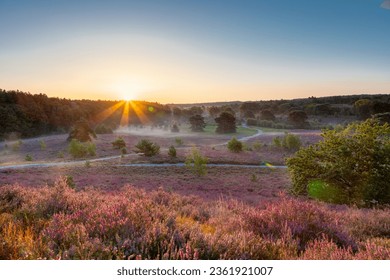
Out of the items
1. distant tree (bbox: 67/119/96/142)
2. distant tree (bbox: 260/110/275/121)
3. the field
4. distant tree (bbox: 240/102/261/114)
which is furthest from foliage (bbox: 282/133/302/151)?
distant tree (bbox: 240/102/261/114)

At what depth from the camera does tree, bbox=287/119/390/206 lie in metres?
14.8

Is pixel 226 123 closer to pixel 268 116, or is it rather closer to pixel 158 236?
pixel 268 116

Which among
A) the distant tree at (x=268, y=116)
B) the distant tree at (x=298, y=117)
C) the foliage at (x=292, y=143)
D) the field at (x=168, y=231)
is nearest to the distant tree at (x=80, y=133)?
the foliage at (x=292, y=143)

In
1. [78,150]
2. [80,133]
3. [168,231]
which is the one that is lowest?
[78,150]

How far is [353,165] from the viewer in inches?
602

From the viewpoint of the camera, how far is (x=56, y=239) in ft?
12.3

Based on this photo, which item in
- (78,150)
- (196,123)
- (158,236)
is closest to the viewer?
(158,236)

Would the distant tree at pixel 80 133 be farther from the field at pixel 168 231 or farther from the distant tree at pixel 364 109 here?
the distant tree at pixel 364 109

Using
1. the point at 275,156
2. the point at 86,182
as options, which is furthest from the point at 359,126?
the point at 275,156

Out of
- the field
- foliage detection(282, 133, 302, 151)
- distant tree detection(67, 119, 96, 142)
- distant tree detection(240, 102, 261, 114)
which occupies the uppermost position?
distant tree detection(240, 102, 261, 114)

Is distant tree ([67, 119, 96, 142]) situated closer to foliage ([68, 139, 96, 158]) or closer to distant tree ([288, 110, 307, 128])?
foliage ([68, 139, 96, 158])

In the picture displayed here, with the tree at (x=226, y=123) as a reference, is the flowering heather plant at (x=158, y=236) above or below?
above

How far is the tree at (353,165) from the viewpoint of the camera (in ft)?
48.5

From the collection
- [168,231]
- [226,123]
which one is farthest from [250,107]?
[168,231]
